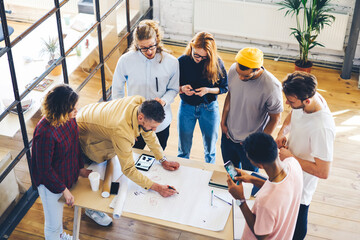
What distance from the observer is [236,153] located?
313 cm

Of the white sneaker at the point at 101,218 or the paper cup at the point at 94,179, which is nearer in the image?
the paper cup at the point at 94,179

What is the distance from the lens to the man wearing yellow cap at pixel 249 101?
2643mm

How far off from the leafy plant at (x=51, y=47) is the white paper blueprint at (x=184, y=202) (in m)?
1.26

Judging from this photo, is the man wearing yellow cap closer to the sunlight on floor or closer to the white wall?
the sunlight on floor

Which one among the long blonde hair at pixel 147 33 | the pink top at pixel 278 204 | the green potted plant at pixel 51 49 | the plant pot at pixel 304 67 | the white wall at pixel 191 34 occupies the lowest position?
the plant pot at pixel 304 67

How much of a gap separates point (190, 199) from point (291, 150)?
2.20ft

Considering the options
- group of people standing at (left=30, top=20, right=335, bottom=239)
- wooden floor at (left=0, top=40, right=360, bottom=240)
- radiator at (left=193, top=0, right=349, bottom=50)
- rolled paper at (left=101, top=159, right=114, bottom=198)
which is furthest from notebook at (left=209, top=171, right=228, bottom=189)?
radiator at (left=193, top=0, right=349, bottom=50)

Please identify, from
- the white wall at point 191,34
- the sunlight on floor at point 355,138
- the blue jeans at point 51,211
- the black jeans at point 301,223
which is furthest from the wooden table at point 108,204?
the white wall at point 191,34

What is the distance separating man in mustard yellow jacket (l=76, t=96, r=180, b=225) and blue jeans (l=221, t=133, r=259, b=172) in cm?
67

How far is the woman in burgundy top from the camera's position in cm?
220

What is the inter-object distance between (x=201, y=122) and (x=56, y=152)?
124 cm

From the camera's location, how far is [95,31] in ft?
12.3

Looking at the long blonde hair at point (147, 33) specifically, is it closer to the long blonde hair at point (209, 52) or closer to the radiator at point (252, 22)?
the long blonde hair at point (209, 52)

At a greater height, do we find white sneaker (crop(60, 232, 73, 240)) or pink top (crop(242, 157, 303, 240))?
pink top (crop(242, 157, 303, 240))
